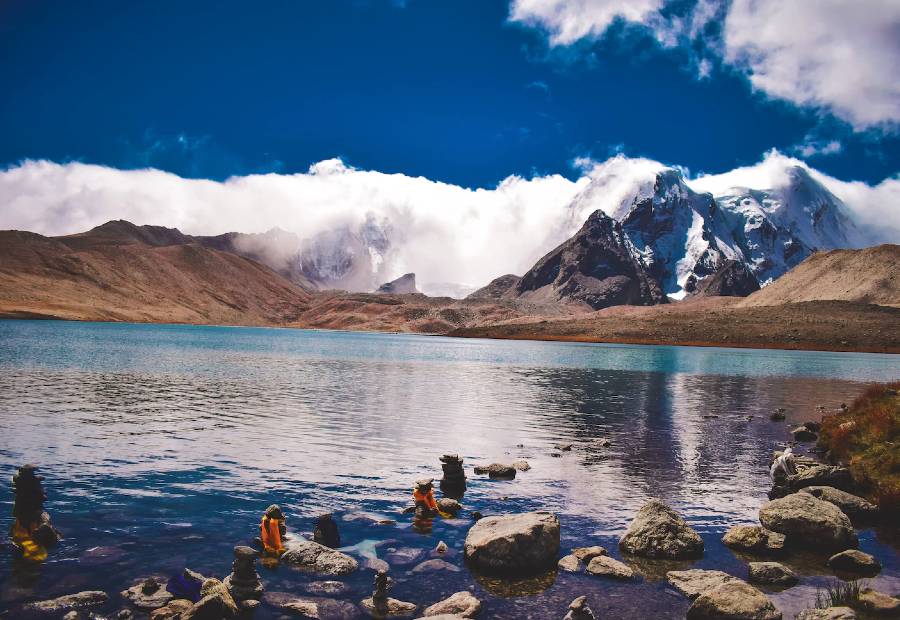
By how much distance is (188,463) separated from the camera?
95.4ft

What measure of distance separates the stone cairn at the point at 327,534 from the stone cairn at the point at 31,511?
24.2 feet

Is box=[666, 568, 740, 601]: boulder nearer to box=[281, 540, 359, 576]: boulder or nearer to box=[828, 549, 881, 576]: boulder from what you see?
box=[828, 549, 881, 576]: boulder

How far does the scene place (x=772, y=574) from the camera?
55.1ft

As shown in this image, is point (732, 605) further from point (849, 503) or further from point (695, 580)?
point (849, 503)

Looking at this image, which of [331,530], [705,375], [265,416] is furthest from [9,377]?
[705,375]

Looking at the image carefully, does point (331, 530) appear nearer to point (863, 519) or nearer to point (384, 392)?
point (863, 519)

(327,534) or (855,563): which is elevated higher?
(327,534)

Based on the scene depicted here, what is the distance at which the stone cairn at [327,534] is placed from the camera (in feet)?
61.5

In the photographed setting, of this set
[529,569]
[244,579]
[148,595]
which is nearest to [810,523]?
[529,569]

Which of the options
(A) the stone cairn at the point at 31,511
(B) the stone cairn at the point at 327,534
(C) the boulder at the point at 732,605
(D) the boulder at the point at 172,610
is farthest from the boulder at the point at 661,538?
(A) the stone cairn at the point at 31,511

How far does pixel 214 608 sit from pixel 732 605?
1157cm

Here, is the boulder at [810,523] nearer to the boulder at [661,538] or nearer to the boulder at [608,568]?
the boulder at [661,538]

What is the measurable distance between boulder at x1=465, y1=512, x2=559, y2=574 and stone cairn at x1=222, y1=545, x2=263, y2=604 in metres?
Result: 5.82

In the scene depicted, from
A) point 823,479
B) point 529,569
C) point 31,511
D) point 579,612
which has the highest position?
point 31,511
